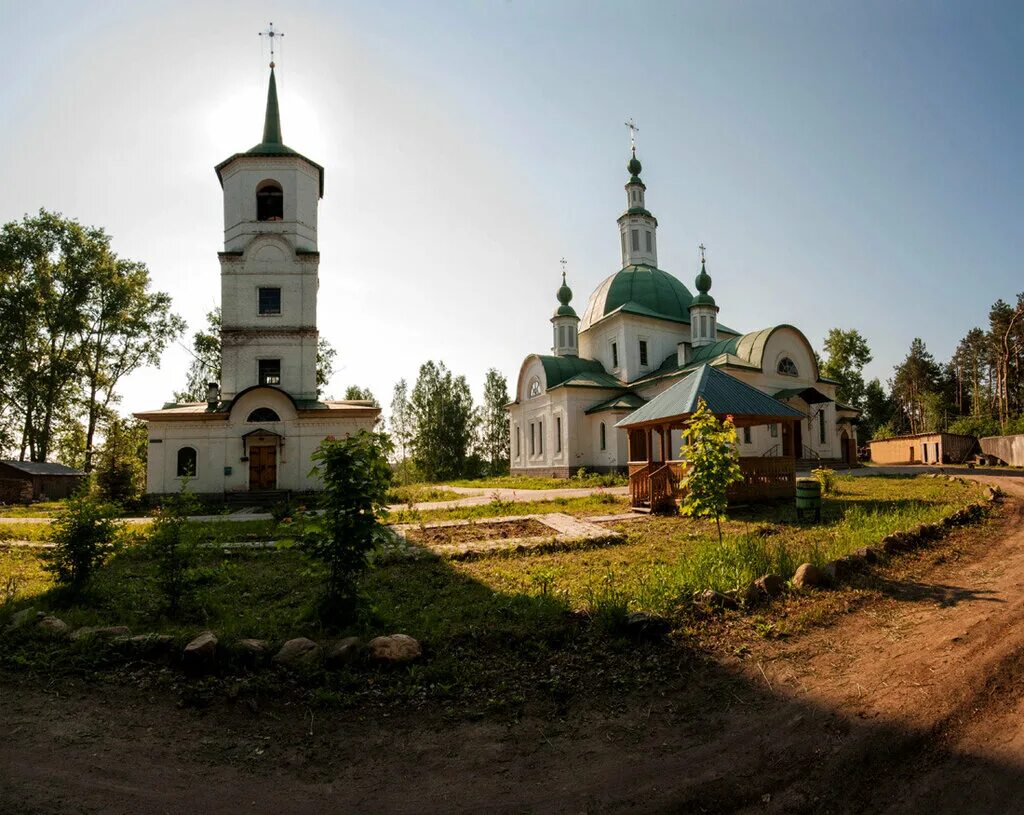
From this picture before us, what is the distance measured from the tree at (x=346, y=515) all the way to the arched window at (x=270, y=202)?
20864 mm

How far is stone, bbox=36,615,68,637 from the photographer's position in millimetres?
5160

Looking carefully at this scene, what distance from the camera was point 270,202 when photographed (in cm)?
2366

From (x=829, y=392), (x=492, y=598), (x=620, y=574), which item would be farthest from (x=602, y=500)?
(x=829, y=392)

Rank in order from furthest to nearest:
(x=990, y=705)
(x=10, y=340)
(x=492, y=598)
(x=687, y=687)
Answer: (x=10, y=340), (x=492, y=598), (x=687, y=687), (x=990, y=705)

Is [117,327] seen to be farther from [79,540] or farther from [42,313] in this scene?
[79,540]

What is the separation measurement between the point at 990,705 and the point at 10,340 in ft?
124

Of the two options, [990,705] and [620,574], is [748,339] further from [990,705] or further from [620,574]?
[990,705]

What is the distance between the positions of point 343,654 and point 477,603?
2062mm

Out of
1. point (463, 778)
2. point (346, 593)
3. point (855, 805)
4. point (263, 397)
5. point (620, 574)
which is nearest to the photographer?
point (855, 805)

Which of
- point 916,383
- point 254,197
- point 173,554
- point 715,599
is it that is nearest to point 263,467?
point 254,197

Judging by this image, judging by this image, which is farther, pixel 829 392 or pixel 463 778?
pixel 829 392

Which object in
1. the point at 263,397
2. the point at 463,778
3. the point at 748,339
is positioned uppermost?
the point at 748,339

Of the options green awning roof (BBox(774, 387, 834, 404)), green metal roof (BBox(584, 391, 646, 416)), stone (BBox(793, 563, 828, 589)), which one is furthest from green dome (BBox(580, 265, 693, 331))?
stone (BBox(793, 563, 828, 589))

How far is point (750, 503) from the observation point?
1438 cm
